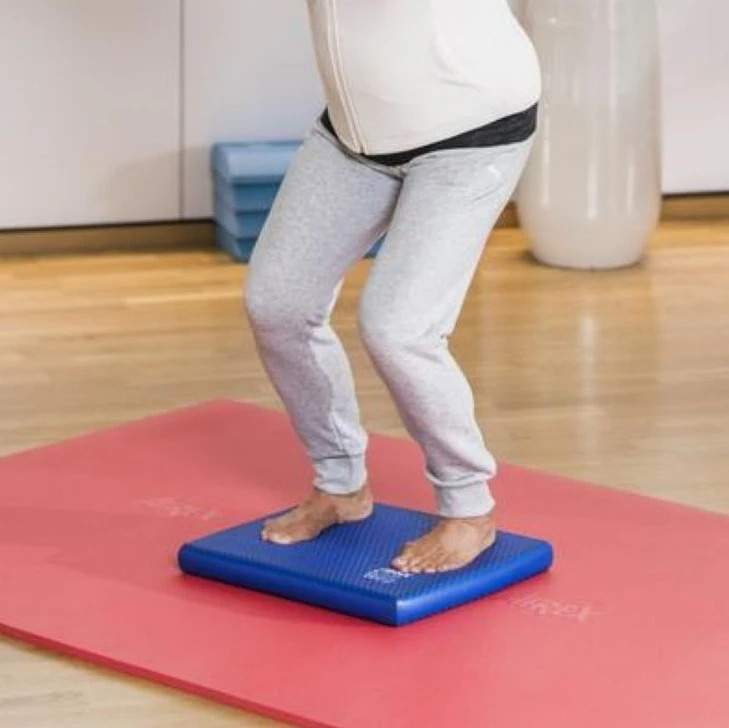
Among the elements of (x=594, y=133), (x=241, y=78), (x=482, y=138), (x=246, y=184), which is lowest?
(x=246, y=184)

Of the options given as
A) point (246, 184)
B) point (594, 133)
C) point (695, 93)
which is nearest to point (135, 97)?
point (246, 184)

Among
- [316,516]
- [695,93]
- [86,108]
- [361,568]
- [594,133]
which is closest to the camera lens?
[361,568]

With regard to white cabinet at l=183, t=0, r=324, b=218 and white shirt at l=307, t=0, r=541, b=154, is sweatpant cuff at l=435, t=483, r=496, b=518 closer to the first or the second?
white shirt at l=307, t=0, r=541, b=154

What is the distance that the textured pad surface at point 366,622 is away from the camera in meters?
2.45

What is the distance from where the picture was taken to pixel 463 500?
284cm

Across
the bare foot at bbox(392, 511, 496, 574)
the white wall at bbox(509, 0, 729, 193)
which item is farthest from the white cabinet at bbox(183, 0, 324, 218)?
the bare foot at bbox(392, 511, 496, 574)

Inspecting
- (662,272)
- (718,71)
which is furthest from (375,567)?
(718,71)

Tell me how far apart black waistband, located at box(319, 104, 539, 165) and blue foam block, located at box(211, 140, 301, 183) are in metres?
2.35

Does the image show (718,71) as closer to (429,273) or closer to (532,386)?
(532,386)

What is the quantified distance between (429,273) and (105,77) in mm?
2735

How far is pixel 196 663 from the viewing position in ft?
8.41

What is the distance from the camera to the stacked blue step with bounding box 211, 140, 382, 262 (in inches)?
203

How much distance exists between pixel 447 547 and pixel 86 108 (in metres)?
2.75

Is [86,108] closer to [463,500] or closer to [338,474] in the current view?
[338,474]
